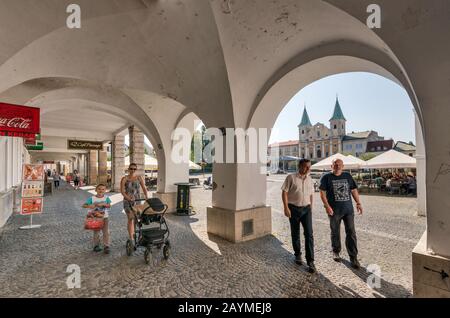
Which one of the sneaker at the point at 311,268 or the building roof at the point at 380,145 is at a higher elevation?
the building roof at the point at 380,145

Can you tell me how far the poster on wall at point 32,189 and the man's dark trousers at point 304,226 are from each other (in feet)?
24.6

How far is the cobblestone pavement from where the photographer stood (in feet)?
10.3

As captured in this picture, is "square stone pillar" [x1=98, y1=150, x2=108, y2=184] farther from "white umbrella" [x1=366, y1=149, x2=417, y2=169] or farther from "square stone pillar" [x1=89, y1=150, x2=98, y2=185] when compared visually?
"white umbrella" [x1=366, y1=149, x2=417, y2=169]

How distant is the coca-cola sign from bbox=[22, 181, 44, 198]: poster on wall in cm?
177

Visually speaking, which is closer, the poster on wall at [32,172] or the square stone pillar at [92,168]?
the poster on wall at [32,172]

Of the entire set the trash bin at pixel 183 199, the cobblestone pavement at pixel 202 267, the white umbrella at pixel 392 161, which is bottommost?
the cobblestone pavement at pixel 202 267

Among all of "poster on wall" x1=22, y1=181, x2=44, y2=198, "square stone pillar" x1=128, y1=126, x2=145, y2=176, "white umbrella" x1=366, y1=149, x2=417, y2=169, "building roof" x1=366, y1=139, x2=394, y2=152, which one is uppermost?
"building roof" x1=366, y1=139, x2=394, y2=152

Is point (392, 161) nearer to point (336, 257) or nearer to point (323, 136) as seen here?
point (336, 257)

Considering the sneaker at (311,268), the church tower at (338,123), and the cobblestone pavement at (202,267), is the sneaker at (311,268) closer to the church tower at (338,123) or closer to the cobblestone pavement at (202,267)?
the cobblestone pavement at (202,267)

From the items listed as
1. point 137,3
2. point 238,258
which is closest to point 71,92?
point 137,3

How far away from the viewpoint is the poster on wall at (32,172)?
681 centimetres

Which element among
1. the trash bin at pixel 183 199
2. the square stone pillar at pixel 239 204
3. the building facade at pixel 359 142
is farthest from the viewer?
the building facade at pixel 359 142

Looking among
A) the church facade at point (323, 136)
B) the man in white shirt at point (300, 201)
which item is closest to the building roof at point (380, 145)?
the church facade at point (323, 136)

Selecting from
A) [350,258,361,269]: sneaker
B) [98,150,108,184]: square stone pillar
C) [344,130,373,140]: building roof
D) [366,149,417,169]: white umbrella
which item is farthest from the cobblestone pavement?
[344,130,373,140]: building roof
